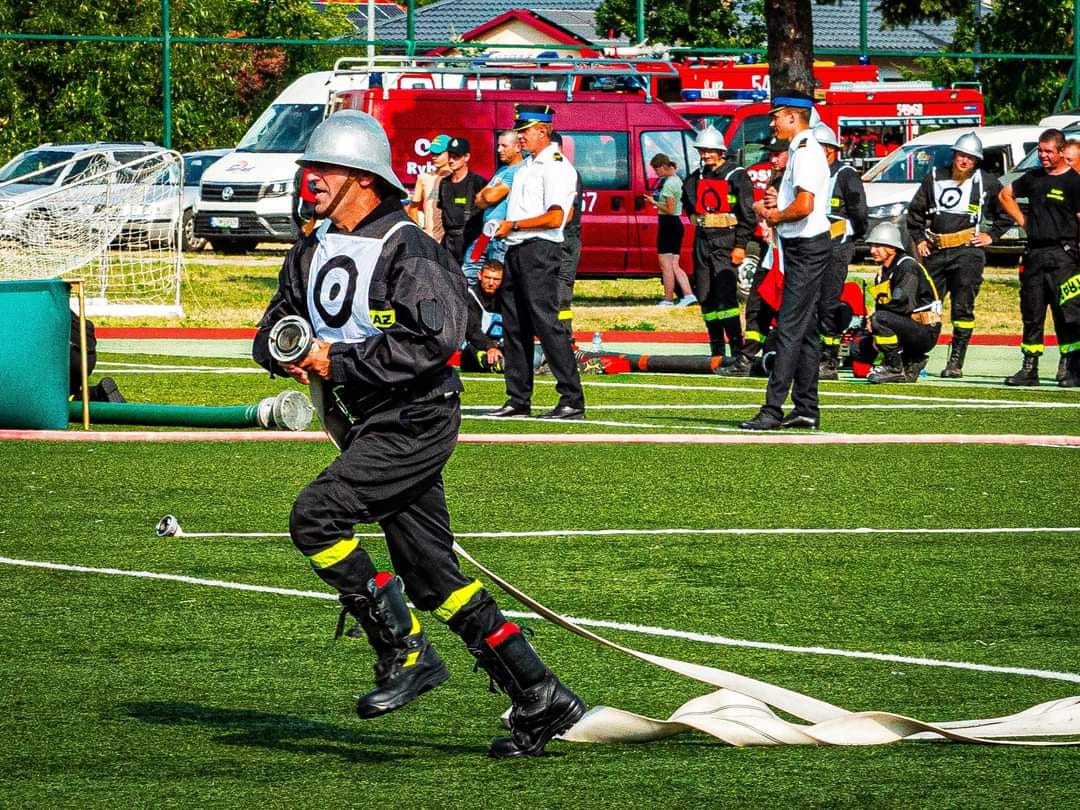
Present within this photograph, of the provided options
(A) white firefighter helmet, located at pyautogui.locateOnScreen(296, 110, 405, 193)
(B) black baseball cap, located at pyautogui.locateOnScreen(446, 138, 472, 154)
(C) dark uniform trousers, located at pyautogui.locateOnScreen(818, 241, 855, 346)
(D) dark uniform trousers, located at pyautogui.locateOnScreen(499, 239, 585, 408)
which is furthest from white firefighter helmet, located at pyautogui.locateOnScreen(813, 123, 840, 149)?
(A) white firefighter helmet, located at pyautogui.locateOnScreen(296, 110, 405, 193)

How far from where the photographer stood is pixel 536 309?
12633mm

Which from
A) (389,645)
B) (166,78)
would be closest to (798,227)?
(389,645)

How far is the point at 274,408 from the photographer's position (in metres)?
12.7

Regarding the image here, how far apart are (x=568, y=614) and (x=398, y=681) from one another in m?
1.93

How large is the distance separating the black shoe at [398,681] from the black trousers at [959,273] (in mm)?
12200

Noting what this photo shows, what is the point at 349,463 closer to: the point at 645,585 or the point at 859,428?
the point at 645,585

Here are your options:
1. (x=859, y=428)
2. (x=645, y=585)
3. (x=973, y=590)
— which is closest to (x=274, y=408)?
(x=859, y=428)

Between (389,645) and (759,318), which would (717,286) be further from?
(389,645)

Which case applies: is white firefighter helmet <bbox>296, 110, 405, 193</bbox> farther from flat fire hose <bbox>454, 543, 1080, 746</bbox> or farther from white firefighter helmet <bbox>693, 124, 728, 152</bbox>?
white firefighter helmet <bbox>693, 124, 728, 152</bbox>

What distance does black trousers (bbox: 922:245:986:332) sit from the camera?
55.9 feet

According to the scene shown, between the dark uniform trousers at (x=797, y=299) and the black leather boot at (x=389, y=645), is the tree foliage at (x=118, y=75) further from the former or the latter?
the black leather boot at (x=389, y=645)

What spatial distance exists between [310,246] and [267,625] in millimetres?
2016

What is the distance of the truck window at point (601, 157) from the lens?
25.2 m

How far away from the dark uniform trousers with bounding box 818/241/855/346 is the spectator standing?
7.11 meters
